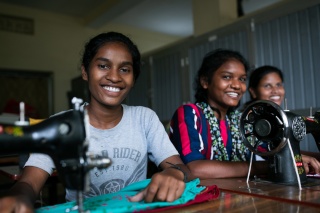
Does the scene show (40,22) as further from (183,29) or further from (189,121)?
(189,121)

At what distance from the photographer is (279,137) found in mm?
1306

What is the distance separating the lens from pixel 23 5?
235 inches

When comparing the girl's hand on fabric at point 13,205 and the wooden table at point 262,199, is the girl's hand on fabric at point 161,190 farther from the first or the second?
the girl's hand on fabric at point 13,205

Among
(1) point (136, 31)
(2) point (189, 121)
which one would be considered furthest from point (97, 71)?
(1) point (136, 31)

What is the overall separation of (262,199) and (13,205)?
0.78 meters

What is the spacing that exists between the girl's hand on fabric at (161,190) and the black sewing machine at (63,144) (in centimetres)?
20

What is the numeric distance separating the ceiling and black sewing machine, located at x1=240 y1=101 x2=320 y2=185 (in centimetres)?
427

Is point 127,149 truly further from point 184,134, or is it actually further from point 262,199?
point 262,199

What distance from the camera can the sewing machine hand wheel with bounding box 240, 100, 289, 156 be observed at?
50.7 inches

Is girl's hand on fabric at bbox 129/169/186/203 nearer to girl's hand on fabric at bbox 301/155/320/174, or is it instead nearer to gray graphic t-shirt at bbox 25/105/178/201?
gray graphic t-shirt at bbox 25/105/178/201

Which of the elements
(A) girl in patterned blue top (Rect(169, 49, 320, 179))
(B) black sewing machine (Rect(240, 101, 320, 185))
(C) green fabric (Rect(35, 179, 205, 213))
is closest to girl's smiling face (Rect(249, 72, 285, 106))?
(A) girl in patterned blue top (Rect(169, 49, 320, 179))

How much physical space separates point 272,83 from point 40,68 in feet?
16.0

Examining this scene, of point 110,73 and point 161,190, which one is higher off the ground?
point 110,73

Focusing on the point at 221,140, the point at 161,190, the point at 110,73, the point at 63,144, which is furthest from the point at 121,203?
the point at 221,140
